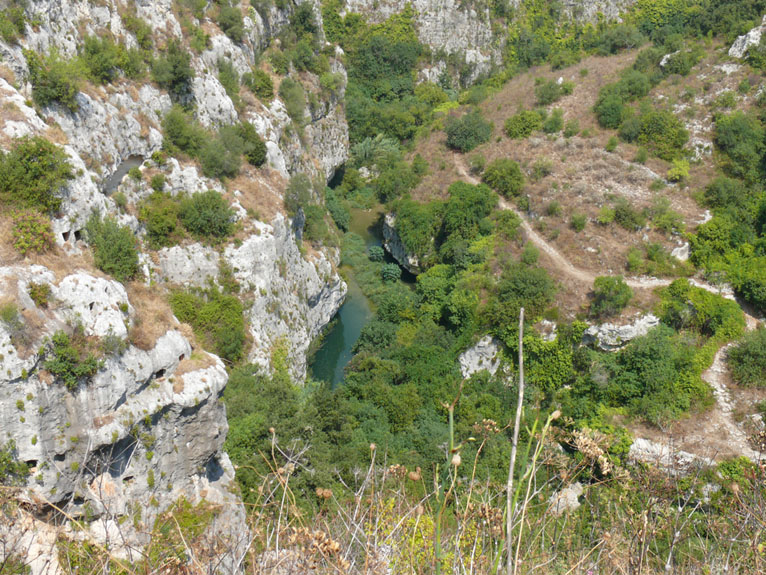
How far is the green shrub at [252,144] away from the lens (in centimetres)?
2820

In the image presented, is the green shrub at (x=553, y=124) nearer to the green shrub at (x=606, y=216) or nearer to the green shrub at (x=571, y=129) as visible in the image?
the green shrub at (x=571, y=129)

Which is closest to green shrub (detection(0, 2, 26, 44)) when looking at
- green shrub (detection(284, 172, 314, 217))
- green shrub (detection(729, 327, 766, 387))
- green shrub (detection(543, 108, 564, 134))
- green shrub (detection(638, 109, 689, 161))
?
green shrub (detection(284, 172, 314, 217))

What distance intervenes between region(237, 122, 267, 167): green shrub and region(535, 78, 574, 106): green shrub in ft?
87.9

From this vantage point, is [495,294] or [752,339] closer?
[752,339]

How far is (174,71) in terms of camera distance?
25.9 meters

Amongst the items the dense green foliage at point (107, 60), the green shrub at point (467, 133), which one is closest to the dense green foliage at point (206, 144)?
the dense green foliage at point (107, 60)

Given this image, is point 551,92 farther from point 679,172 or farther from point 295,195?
point 295,195

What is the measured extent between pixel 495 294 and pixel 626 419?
29.1ft

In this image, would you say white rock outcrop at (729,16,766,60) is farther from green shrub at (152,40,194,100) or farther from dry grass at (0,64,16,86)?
dry grass at (0,64,16,86)

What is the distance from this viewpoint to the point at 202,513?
46.7ft

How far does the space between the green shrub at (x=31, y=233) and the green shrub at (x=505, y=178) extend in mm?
28467

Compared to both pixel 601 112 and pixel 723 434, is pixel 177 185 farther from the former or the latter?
pixel 601 112

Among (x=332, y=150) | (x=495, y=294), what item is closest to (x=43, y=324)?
(x=495, y=294)

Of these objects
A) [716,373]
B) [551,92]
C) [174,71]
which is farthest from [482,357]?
[551,92]
